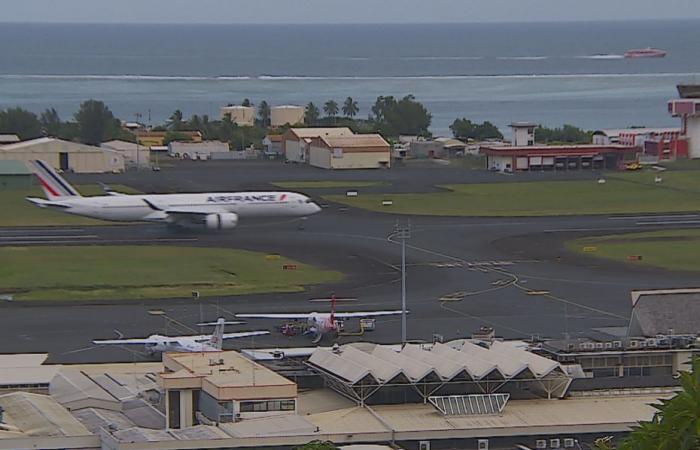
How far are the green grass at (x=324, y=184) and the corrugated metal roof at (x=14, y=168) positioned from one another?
741 inches

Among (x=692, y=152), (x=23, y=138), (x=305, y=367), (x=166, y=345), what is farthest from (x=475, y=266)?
(x=23, y=138)

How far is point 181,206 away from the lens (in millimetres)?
95688

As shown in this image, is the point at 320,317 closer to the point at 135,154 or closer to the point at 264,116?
the point at 135,154

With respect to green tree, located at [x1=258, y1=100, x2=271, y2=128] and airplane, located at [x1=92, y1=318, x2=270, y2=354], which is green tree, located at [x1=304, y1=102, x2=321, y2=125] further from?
airplane, located at [x1=92, y1=318, x2=270, y2=354]

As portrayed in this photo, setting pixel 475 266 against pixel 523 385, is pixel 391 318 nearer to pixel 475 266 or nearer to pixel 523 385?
pixel 475 266

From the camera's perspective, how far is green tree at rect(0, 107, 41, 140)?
545 ft

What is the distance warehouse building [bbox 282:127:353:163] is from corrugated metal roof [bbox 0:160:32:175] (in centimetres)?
3247

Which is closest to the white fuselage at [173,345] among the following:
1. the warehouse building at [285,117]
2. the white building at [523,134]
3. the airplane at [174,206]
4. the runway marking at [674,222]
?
the airplane at [174,206]

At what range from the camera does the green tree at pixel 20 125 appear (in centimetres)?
16600

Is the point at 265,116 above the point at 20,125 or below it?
below

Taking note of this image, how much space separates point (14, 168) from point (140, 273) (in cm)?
5078

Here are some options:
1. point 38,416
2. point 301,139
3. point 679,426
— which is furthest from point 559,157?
point 679,426

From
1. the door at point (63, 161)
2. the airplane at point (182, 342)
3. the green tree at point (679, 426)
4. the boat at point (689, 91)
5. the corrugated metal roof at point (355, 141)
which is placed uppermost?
the boat at point (689, 91)

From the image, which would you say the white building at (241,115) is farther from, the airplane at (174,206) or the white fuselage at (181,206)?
the airplane at (174,206)
